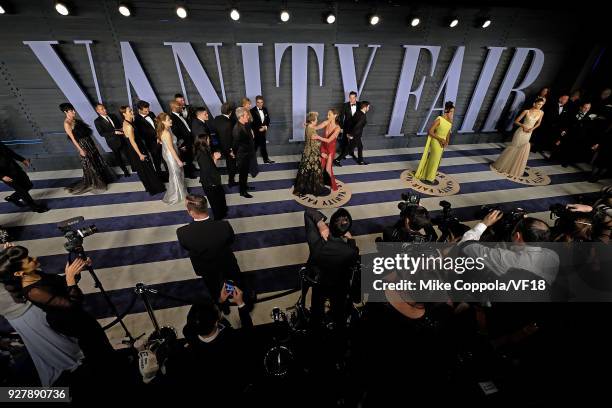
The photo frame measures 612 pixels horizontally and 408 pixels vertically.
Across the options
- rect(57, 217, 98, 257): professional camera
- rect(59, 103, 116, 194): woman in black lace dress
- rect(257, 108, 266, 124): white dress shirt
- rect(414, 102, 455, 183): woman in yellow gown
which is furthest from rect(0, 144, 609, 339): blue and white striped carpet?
rect(57, 217, 98, 257): professional camera

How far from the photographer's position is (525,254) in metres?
2.92

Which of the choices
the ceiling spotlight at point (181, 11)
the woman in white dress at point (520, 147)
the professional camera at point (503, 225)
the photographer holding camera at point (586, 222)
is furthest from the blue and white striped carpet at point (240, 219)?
the ceiling spotlight at point (181, 11)

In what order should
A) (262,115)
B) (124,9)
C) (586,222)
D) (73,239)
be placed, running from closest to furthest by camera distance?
(73,239) → (586,222) → (124,9) → (262,115)

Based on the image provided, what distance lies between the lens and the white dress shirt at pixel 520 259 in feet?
9.43

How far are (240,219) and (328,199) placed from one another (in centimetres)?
199

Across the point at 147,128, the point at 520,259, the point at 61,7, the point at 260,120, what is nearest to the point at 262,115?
the point at 260,120

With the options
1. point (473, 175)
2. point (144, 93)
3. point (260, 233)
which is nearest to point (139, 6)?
point (144, 93)

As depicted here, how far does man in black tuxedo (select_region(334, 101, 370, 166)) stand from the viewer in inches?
276

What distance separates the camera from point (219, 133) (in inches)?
242

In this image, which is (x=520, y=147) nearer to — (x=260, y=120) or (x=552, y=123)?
(x=552, y=123)

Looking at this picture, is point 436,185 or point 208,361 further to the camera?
point 436,185

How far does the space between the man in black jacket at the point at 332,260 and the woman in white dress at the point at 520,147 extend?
6560 millimetres

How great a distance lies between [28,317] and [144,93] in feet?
18.4

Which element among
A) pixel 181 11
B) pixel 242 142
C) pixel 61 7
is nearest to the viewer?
pixel 61 7
